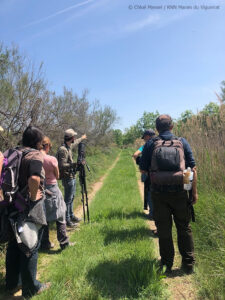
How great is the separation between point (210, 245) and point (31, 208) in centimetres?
253

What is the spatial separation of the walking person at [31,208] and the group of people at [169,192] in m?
1.37

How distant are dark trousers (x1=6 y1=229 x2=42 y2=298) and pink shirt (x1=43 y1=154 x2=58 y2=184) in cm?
100

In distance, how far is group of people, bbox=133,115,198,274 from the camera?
261 centimetres

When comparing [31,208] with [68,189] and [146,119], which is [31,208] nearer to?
[68,189]

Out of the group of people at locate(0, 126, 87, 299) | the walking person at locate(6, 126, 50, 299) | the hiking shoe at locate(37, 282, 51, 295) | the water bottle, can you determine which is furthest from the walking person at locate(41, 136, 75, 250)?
the water bottle

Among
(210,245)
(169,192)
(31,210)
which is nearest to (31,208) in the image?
(31,210)

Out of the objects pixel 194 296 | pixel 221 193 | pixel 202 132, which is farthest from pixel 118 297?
pixel 202 132

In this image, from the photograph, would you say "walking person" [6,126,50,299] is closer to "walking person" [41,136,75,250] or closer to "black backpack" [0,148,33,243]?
"black backpack" [0,148,33,243]

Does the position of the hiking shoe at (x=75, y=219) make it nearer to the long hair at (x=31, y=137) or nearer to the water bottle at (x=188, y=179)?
the long hair at (x=31, y=137)

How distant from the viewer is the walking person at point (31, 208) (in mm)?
2291

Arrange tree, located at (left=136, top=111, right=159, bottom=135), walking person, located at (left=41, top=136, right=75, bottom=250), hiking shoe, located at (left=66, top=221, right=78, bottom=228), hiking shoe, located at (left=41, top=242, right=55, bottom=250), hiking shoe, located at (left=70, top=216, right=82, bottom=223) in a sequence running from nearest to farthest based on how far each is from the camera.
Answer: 1. walking person, located at (left=41, top=136, right=75, bottom=250)
2. hiking shoe, located at (left=41, top=242, right=55, bottom=250)
3. hiking shoe, located at (left=66, top=221, right=78, bottom=228)
4. hiking shoe, located at (left=70, top=216, right=82, bottom=223)
5. tree, located at (left=136, top=111, right=159, bottom=135)

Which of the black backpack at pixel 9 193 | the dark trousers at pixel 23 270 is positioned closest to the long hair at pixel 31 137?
the black backpack at pixel 9 193

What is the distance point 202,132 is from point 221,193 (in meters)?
2.05

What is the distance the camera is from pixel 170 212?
9.14 ft
